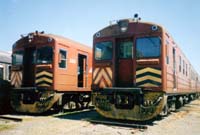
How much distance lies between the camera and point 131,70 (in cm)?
906

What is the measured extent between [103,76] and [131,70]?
42.4 inches

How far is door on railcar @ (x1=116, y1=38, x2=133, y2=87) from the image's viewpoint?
9117 mm

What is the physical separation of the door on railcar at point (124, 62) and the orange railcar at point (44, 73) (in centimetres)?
277

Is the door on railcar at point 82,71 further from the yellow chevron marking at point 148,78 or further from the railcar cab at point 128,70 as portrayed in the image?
the yellow chevron marking at point 148,78

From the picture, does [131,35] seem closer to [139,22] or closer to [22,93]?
[139,22]

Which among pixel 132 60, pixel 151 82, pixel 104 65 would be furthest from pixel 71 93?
pixel 151 82

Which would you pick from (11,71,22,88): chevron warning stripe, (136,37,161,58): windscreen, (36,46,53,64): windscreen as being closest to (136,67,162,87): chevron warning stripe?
(136,37,161,58): windscreen

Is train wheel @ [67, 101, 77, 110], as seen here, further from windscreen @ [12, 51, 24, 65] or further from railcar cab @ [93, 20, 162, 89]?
railcar cab @ [93, 20, 162, 89]

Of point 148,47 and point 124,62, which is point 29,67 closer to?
point 124,62

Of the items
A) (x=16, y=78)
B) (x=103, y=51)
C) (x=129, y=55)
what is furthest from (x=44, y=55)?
(x=129, y=55)

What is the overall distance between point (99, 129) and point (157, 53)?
3.24 metres

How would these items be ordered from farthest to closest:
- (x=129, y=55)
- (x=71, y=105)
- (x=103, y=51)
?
(x=71, y=105) → (x=103, y=51) → (x=129, y=55)

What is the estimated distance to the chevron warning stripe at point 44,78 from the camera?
10392mm

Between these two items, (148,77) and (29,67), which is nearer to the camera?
(148,77)
